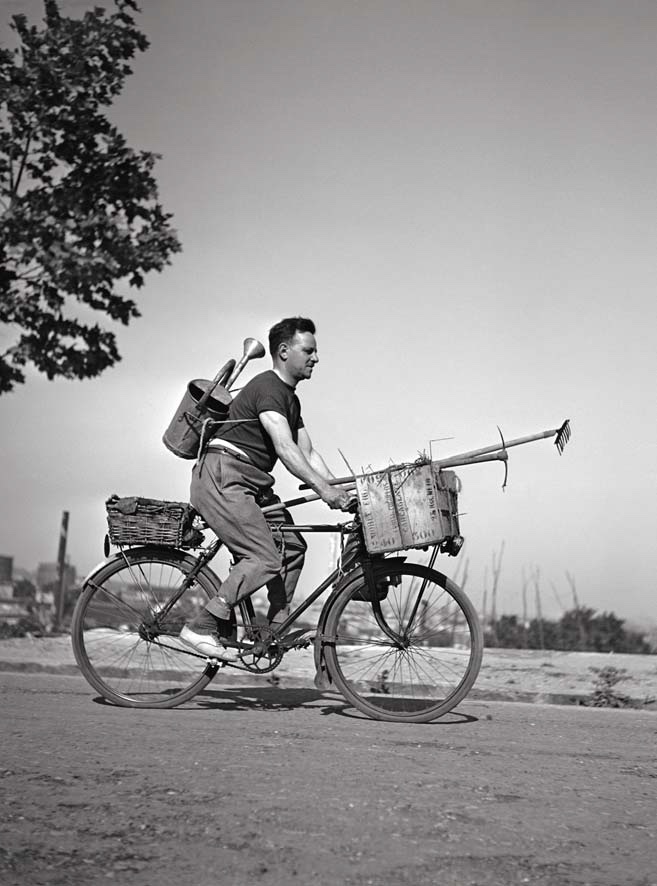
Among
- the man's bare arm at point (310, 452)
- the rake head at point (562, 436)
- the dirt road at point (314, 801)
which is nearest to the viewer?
the dirt road at point (314, 801)

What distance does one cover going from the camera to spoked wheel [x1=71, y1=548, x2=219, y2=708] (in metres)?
5.53

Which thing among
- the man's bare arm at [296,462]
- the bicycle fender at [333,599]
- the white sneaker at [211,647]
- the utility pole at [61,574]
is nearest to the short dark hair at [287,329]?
the man's bare arm at [296,462]

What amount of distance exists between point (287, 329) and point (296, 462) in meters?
0.79

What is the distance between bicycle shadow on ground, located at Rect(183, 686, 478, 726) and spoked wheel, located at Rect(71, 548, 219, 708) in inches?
10.3

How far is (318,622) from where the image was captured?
536 cm

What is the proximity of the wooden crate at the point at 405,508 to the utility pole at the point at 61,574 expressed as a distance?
673 cm

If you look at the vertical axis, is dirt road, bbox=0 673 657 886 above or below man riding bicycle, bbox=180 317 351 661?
below

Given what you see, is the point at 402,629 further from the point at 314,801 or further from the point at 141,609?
the point at 314,801

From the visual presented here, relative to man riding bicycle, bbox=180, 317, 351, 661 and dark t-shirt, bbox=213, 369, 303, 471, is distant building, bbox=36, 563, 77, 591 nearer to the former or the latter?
man riding bicycle, bbox=180, 317, 351, 661

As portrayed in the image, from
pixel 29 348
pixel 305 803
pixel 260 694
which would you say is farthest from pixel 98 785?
pixel 29 348

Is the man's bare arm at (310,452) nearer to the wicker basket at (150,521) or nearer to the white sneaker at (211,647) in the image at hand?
the wicker basket at (150,521)

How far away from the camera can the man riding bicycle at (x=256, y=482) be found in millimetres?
5242

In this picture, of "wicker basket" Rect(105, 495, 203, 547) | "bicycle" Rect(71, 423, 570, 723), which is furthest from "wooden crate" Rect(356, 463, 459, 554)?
"wicker basket" Rect(105, 495, 203, 547)

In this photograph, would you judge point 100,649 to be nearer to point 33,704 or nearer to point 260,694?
point 33,704
